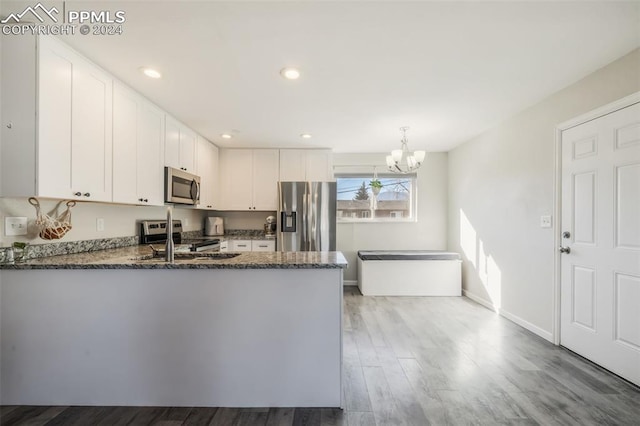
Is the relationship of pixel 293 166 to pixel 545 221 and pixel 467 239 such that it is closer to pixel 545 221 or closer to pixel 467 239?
pixel 467 239

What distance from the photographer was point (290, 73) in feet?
7.08

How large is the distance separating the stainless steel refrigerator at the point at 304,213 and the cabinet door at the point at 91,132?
2.26 meters

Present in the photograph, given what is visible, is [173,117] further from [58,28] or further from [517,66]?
[517,66]

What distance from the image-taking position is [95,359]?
1708 mm

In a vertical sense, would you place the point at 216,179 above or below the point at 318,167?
below

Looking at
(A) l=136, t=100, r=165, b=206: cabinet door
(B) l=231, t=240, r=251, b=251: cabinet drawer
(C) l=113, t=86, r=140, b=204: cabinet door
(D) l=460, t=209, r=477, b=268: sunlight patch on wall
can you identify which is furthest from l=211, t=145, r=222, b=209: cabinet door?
(D) l=460, t=209, r=477, b=268: sunlight patch on wall

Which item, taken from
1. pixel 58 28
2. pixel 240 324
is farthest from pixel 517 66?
pixel 58 28

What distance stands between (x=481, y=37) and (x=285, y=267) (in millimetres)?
1911

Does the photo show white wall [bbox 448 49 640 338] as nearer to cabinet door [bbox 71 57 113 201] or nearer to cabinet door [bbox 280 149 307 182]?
cabinet door [bbox 280 149 307 182]

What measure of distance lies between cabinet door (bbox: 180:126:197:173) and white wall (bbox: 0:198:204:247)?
2.05 ft

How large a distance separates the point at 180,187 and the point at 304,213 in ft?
5.59

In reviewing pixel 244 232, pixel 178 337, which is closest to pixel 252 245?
pixel 244 232

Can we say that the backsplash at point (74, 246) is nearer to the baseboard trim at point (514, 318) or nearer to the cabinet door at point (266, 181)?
the cabinet door at point (266, 181)

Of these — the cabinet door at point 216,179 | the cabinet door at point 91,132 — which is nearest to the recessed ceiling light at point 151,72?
the cabinet door at point 91,132
